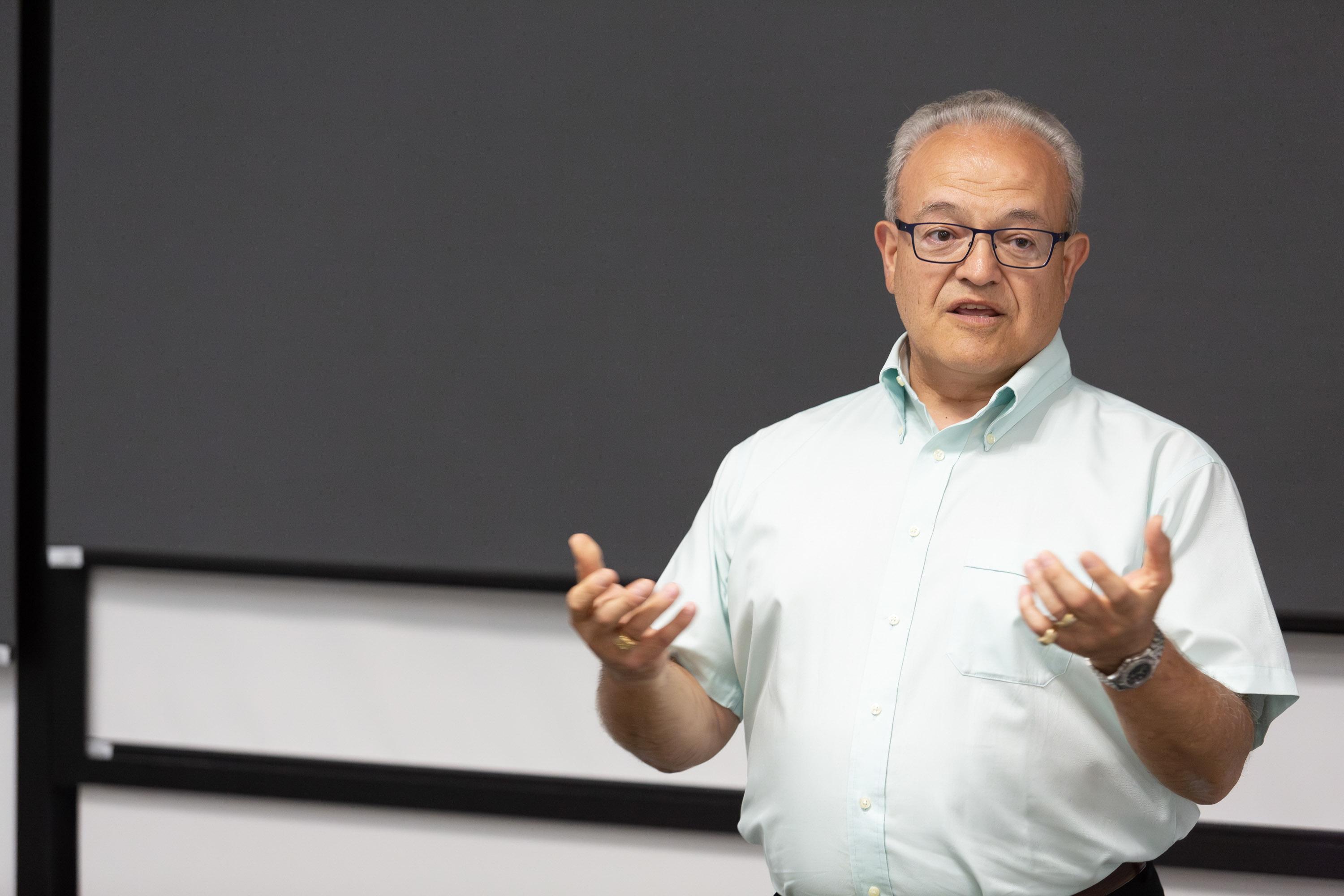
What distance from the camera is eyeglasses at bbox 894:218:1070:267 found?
134 cm

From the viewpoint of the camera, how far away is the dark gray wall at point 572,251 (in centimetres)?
210

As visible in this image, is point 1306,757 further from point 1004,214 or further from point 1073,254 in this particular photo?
point 1004,214

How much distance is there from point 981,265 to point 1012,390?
0.15 metres

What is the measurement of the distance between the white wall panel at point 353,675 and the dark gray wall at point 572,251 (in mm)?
117

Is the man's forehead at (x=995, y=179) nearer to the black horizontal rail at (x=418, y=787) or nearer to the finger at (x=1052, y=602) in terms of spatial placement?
the finger at (x=1052, y=602)

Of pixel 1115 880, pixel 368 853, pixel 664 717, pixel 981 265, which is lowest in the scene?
pixel 368 853

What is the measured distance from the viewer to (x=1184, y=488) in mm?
1221

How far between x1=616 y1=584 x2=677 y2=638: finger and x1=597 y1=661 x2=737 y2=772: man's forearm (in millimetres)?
120

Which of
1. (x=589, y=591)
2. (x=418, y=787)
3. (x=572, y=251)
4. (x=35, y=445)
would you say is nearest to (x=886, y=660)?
(x=589, y=591)

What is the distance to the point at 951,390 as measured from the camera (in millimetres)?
1401

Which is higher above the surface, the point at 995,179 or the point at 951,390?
the point at 995,179

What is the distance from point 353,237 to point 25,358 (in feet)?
2.60

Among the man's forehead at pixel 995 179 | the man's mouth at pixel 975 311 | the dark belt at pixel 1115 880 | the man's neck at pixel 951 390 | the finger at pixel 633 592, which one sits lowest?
the dark belt at pixel 1115 880

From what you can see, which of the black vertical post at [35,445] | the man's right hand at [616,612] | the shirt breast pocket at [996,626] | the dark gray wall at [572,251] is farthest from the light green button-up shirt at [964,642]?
the black vertical post at [35,445]
